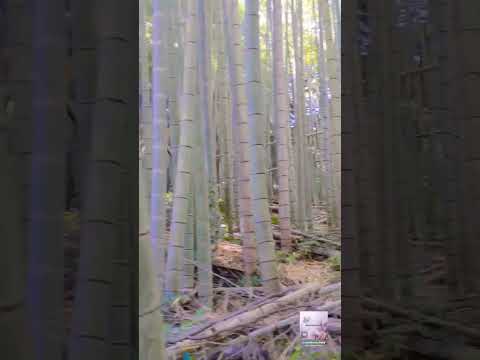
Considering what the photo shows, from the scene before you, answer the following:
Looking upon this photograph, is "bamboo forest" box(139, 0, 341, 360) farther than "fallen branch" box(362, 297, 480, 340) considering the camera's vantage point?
Result: Yes

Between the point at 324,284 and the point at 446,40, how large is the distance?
90cm

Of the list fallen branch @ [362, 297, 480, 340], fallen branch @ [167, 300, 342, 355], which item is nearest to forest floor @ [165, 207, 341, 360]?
fallen branch @ [167, 300, 342, 355]

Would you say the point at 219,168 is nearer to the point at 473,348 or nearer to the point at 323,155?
the point at 323,155

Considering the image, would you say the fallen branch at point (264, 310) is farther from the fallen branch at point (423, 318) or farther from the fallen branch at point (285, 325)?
the fallen branch at point (423, 318)

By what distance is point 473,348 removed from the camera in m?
1.39

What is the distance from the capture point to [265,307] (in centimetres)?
162

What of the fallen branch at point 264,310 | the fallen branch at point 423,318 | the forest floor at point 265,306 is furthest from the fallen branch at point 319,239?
the fallen branch at point 423,318

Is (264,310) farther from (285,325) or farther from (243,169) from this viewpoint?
(243,169)

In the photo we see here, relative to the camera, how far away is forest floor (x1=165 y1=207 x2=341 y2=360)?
1.58 m

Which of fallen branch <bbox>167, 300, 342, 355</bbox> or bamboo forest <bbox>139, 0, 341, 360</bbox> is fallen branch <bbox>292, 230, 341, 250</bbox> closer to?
bamboo forest <bbox>139, 0, 341, 360</bbox>
